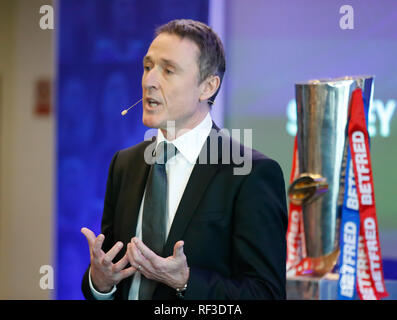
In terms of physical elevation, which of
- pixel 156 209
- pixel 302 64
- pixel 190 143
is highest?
pixel 302 64

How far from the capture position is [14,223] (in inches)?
179

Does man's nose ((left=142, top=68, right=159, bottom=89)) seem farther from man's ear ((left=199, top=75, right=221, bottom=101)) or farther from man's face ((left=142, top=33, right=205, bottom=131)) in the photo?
man's ear ((left=199, top=75, right=221, bottom=101))

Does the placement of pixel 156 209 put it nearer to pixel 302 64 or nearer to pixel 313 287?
pixel 313 287

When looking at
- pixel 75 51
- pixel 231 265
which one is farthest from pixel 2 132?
pixel 231 265

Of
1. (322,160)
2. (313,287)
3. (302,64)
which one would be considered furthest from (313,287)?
(302,64)

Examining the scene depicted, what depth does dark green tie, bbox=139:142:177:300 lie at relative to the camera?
1328 millimetres

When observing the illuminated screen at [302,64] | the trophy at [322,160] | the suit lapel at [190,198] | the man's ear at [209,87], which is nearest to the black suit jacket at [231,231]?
the suit lapel at [190,198]

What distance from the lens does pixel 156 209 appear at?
135 cm

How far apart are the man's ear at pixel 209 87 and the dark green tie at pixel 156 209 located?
0.15 m

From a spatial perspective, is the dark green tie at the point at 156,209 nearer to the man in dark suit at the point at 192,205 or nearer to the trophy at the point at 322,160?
the man in dark suit at the point at 192,205

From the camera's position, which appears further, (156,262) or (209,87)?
(209,87)

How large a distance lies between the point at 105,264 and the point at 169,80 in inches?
17.8

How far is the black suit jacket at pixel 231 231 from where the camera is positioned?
1273mm

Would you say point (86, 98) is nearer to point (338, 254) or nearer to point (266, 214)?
point (338, 254)
